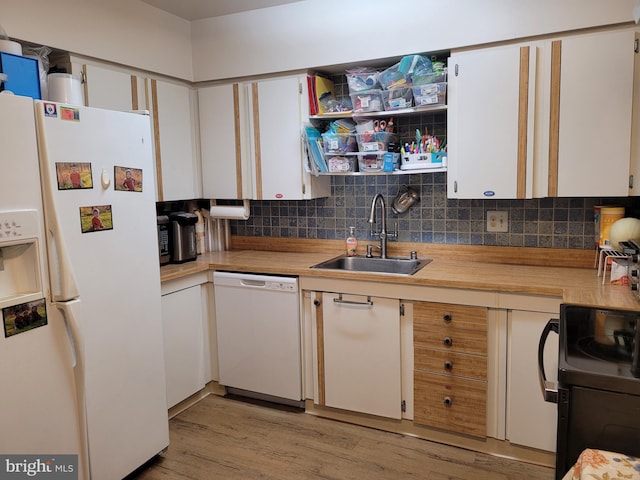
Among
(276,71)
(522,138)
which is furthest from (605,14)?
(276,71)

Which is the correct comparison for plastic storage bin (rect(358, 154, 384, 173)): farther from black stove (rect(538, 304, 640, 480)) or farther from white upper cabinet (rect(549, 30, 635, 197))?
black stove (rect(538, 304, 640, 480))

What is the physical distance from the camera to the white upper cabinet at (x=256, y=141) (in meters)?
3.05

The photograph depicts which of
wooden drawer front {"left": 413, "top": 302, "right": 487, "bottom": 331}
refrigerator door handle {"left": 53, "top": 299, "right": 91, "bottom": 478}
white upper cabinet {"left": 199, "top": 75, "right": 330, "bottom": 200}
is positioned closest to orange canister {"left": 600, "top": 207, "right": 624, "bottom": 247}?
wooden drawer front {"left": 413, "top": 302, "right": 487, "bottom": 331}

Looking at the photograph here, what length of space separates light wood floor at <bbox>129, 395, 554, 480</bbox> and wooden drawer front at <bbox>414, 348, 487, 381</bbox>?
1.37ft

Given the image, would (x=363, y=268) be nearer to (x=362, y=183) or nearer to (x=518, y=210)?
(x=362, y=183)

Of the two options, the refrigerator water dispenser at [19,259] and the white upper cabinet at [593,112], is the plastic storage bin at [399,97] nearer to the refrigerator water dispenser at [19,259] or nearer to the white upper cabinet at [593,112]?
the white upper cabinet at [593,112]

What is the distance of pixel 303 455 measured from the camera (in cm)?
256

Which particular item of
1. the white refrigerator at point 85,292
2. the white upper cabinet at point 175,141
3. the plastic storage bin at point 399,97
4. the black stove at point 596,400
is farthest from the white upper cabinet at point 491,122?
the white upper cabinet at point 175,141

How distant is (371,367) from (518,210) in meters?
1.21

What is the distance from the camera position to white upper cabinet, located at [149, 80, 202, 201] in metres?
3.04

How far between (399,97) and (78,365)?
2.05 m

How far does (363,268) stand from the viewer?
313cm

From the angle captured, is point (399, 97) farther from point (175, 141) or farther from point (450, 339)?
point (175, 141)

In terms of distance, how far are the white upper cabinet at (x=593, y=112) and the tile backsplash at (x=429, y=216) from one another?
1.04 feet
